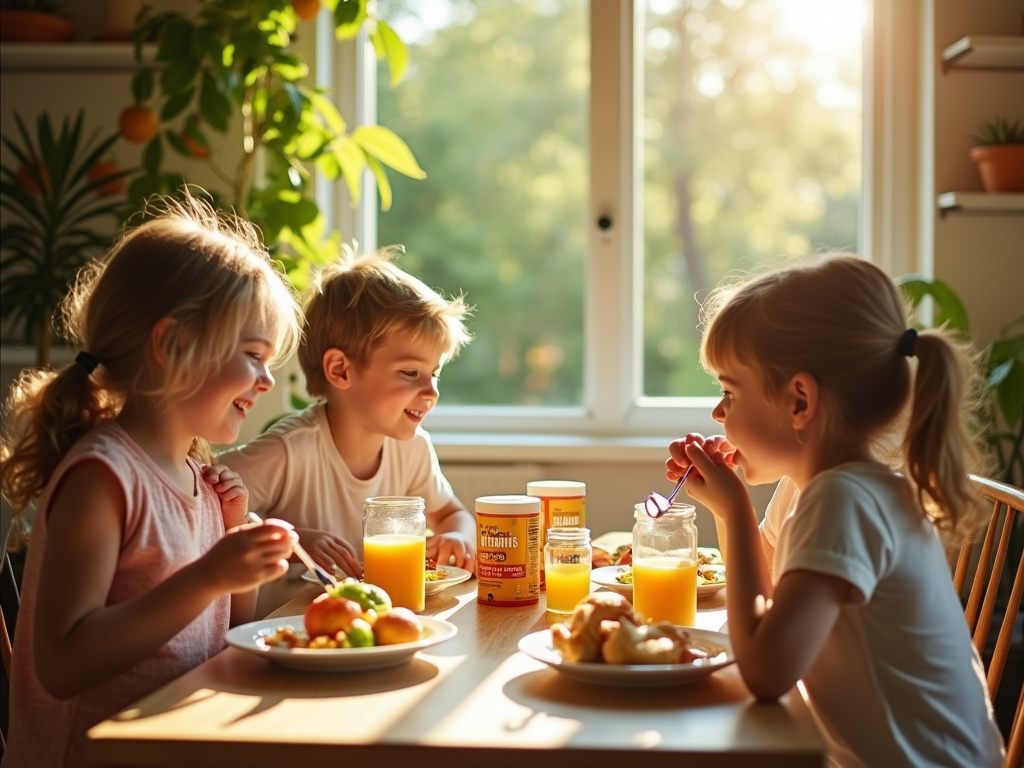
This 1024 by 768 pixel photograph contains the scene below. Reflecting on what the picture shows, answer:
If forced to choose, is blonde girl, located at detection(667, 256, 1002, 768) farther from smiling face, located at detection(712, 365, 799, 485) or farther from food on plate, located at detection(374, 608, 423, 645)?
food on plate, located at detection(374, 608, 423, 645)

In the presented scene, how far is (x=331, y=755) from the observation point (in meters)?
0.93

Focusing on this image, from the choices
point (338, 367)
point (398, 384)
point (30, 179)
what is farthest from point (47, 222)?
point (398, 384)

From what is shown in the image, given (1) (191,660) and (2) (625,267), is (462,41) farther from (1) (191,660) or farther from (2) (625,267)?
(1) (191,660)

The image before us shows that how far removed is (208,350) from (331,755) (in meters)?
0.59

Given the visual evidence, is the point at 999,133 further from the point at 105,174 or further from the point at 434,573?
the point at 105,174

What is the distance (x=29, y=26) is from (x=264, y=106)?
0.72m

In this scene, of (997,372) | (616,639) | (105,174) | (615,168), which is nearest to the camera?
(616,639)

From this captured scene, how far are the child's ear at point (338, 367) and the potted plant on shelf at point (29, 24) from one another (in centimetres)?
161

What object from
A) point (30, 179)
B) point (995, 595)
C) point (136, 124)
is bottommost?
point (995, 595)

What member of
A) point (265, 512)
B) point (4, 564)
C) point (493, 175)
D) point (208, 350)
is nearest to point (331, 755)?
point (208, 350)

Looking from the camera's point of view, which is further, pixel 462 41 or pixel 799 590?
pixel 462 41

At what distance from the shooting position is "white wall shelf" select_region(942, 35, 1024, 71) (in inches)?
110

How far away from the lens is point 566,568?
1450 millimetres

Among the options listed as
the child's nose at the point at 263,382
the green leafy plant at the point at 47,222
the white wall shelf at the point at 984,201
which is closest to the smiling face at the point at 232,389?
the child's nose at the point at 263,382
